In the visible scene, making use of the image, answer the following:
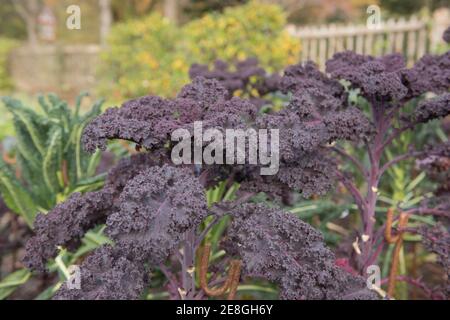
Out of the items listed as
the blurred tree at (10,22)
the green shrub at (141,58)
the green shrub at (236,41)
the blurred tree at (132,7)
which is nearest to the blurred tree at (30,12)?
the blurred tree at (10,22)

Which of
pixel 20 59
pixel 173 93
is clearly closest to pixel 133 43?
pixel 173 93

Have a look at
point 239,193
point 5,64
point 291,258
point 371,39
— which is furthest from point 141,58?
point 5,64

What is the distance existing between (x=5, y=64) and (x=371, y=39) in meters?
12.5

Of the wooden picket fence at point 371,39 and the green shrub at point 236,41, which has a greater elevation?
the wooden picket fence at point 371,39

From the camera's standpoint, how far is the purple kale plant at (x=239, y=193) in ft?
4.07

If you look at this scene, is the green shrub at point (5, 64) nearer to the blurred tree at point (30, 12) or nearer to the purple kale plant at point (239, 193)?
the blurred tree at point (30, 12)

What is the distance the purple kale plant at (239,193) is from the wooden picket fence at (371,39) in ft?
16.9

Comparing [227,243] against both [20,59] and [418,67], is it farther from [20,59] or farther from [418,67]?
[20,59]

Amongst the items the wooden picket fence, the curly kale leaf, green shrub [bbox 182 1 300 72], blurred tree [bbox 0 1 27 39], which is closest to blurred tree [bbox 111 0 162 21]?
blurred tree [bbox 0 1 27 39]

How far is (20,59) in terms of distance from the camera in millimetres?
15969

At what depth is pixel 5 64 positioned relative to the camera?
1582 cm

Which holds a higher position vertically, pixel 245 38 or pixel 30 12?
pixel 30 12

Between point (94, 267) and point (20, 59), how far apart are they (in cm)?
1642

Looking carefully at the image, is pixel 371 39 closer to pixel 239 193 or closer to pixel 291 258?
pixel 239 193
